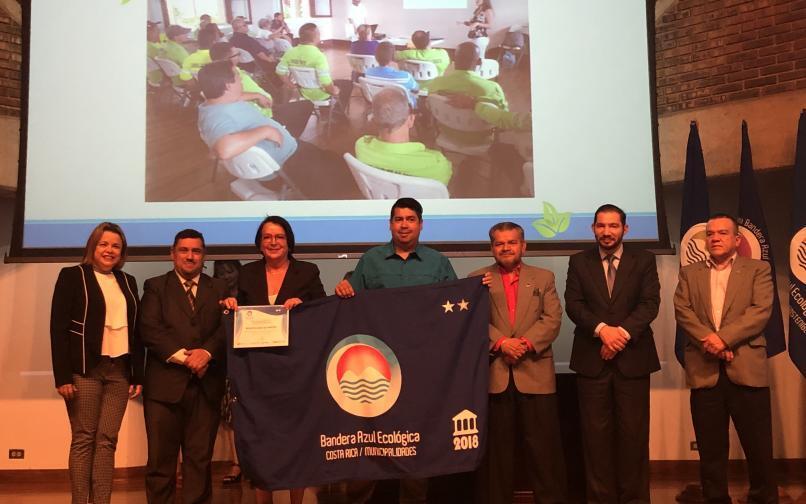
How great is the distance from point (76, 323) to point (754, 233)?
3.96 meters

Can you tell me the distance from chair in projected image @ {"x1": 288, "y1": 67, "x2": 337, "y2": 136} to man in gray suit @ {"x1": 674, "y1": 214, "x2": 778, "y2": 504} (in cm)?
235

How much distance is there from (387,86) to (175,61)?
1364mm

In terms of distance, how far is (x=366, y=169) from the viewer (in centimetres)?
440

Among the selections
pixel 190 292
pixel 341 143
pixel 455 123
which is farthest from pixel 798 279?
pixel 190 292

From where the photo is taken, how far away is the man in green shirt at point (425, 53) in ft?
14.5

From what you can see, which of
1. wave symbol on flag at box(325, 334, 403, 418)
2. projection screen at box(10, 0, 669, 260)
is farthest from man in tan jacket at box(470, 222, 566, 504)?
projection screen at box(10, 0, 669, 260)

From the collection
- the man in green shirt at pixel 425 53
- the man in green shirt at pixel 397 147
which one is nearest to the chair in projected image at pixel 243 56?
the man in green shirt at pixel 397 147

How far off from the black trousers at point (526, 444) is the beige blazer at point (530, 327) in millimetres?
57

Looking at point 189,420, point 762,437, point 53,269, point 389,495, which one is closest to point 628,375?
point 762,437

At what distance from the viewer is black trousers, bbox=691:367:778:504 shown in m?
3.45

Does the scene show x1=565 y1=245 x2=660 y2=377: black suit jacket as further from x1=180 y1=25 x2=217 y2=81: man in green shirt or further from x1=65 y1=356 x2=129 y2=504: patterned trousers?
x1=180 y1=25 x2=217 y2=81: man in green shirt

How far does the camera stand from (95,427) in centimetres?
323

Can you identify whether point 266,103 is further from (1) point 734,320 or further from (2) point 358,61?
(1) point 734,320

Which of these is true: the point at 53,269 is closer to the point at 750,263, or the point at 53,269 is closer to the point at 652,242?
the point at 652,242
